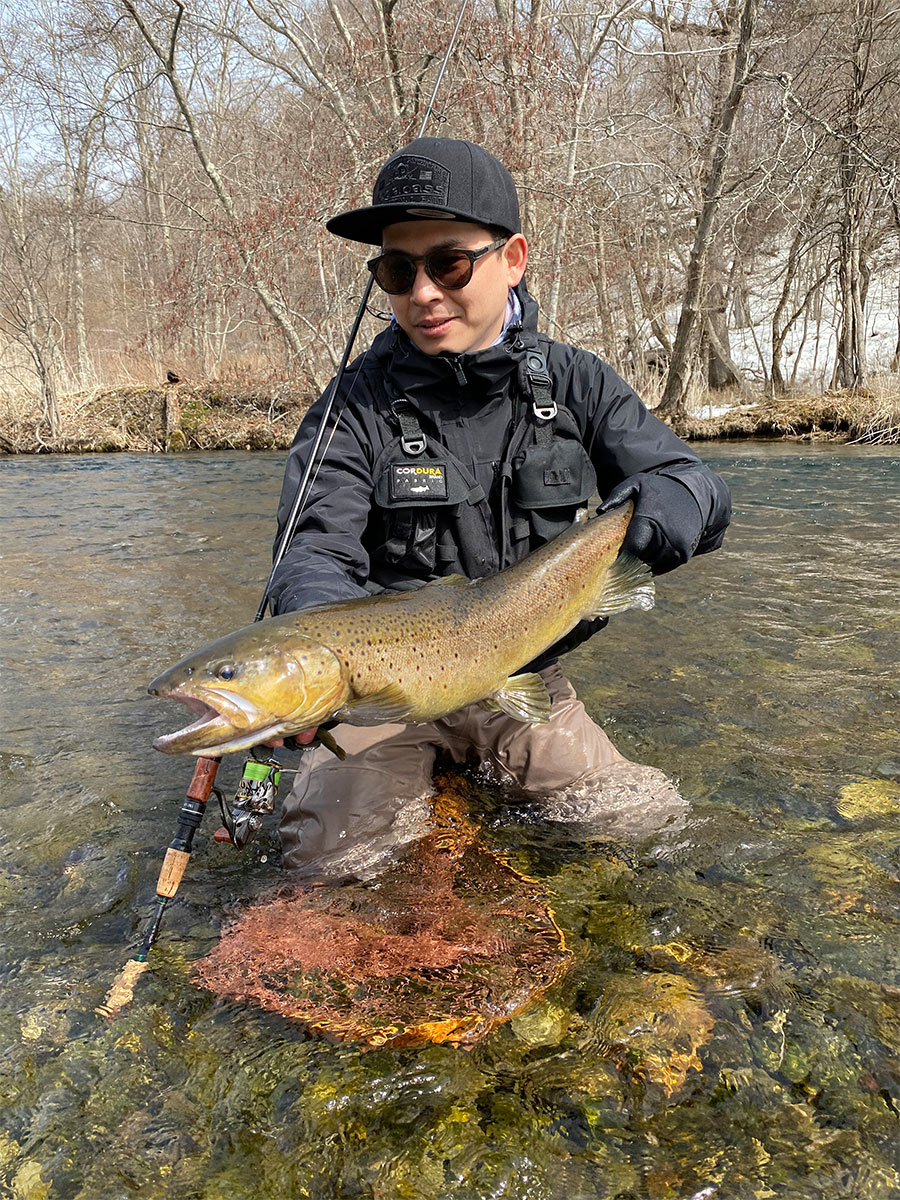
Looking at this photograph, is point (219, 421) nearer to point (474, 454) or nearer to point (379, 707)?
point (474, 454)

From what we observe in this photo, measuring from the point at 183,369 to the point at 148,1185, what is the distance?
73.1 ft

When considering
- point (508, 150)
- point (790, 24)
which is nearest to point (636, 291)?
point (790, 24)

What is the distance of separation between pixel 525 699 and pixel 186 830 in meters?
1.06

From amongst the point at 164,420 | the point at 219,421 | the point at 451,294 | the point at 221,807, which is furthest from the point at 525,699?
the point at 164,420

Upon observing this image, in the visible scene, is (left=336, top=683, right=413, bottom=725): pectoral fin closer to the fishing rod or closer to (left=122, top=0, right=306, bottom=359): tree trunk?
the fishing rod

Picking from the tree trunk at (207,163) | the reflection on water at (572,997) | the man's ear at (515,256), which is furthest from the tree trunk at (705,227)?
the man's ear at (515,256)

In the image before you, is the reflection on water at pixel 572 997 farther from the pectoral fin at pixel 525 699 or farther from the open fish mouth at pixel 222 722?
the open fish mouth at pixel 222 722

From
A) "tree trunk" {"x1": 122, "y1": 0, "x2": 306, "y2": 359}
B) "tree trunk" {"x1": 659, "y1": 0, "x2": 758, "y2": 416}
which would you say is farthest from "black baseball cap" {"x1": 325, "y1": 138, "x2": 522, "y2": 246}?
"tree trunk" {"x1": 659, "y1": 0, "x2": 758, "y2": 416}

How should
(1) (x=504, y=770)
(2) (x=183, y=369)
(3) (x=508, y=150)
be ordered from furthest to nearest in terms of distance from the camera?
(2) (x=183, y=369)
(3) (x=508, y=150)
(1) (x=504, y=770)

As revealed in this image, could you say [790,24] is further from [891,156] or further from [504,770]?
[504,770]

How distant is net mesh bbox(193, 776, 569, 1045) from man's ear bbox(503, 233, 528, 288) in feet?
6.76

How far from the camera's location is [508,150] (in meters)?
14.4

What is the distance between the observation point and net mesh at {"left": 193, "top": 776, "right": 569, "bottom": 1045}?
2.21 m

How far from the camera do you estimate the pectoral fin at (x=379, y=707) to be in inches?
90.1
